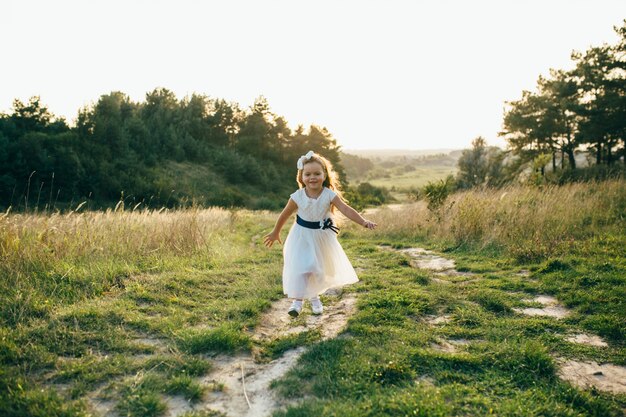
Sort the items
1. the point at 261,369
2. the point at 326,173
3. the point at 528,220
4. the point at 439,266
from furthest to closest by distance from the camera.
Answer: the point at 528,220
the point at 439,266
the point at 326,173
the point at 261,369

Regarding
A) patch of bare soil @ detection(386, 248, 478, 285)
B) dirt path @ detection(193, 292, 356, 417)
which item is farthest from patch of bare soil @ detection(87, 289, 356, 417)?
patch of bare soil @ detection(386, 248, 478, 285)

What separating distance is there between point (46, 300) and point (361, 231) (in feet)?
32.7

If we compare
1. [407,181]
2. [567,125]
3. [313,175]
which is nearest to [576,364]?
[313,175]

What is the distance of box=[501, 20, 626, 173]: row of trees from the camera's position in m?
26.3

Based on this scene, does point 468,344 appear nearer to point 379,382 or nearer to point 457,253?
point 379,382

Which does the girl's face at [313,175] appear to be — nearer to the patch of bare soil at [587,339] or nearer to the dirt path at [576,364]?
the dirt path at [576,364]

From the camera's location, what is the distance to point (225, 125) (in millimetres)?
53938

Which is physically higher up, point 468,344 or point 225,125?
point 225,125

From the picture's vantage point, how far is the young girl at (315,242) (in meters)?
4.77

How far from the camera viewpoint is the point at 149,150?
1580 inches

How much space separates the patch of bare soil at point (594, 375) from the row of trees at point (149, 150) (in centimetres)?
1435

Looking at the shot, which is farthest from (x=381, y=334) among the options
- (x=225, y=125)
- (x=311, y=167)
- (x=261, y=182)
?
(x=225, y=125)

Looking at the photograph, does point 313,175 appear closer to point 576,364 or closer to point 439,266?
point 576,364

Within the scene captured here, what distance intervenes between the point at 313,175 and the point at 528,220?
20.9ft
